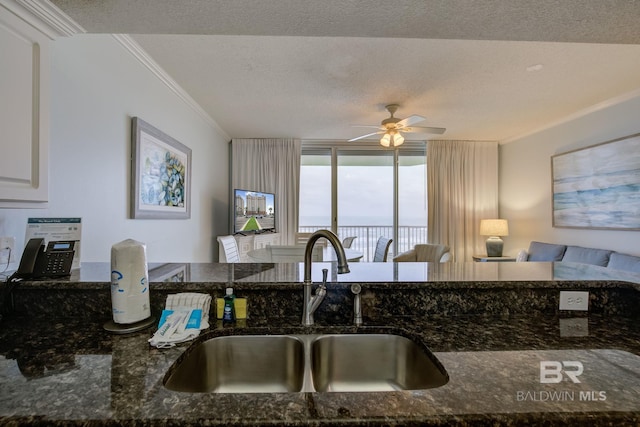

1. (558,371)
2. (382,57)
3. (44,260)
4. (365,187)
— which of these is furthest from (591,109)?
(44,260)

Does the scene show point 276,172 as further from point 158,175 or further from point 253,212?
point 158,175

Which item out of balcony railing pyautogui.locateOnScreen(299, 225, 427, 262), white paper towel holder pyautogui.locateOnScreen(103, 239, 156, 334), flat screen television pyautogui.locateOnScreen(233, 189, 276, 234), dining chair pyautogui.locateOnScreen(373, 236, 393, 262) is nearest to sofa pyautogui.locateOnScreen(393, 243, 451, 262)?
dining chair pyautogui.locateOnScreen(373, 236, 393, 262)

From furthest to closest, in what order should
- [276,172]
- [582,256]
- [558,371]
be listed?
[276,172]
[582,256]
[558,371]

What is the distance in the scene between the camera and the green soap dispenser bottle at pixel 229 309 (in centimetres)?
98

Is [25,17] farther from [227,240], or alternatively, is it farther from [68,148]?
[227,240]

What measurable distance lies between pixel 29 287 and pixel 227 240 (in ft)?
7.85

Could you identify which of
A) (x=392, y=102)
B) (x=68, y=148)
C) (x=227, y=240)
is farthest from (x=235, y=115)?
(x=68, y=148)

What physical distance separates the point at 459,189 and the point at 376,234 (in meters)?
1.81

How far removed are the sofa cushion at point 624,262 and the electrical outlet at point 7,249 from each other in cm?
437

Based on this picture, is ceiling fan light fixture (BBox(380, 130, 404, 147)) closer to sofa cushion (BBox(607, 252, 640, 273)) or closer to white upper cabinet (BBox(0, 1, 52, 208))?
sofa cushion (BBox(607, 252, 640, 273))

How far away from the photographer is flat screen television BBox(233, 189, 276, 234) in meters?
3.98

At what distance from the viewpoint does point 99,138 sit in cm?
180

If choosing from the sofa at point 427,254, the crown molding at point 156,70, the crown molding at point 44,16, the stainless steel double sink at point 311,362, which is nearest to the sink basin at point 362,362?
the stainless steel double sink at point 311,362

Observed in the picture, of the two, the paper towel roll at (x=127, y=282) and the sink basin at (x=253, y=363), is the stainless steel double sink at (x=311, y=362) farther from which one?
the paper towel roll at (x=127, y=282)
